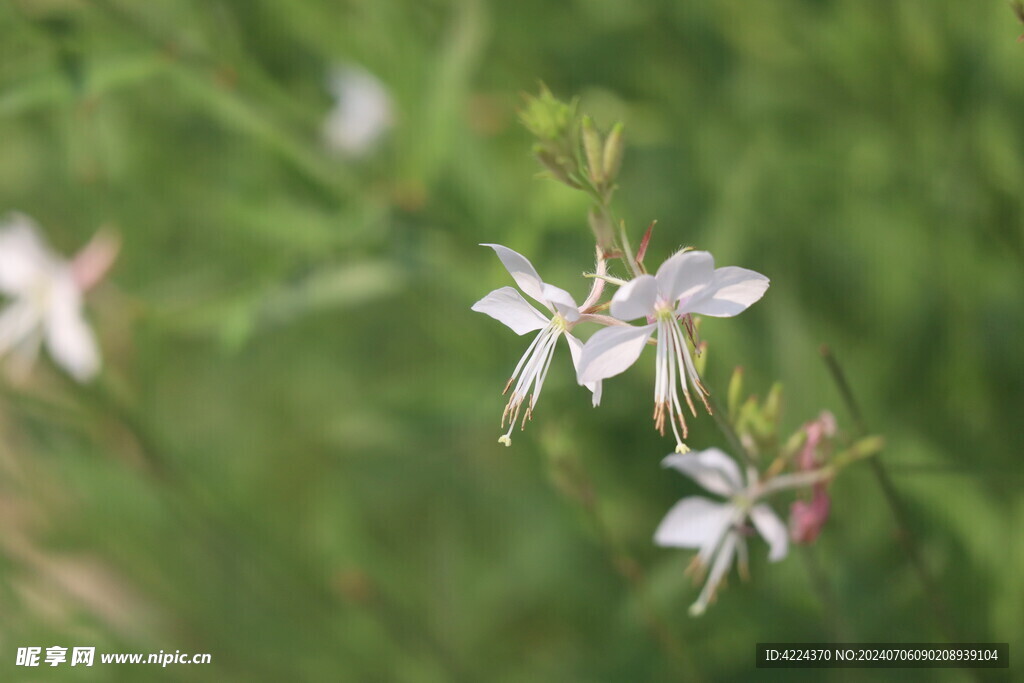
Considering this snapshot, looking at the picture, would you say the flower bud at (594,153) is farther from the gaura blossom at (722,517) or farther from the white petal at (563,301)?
the gaura blossom at (722,517)

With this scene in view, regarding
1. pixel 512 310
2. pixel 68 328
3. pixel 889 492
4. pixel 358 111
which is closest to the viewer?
pixel 512 310

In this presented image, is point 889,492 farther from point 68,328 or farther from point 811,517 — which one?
point 68,328

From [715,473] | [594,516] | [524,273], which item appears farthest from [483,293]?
[524,273]

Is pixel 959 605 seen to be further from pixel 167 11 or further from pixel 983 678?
pixel 167 11

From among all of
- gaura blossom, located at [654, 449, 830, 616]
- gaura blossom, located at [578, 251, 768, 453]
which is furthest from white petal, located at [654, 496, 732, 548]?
gaura blossom, located at [578, 251, 768, 453]

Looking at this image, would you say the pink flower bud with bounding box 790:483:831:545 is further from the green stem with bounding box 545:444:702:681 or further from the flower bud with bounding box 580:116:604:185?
the flower bud with bounding box 580:116:604:185

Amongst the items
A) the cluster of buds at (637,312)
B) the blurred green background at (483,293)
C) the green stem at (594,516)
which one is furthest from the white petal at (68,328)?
the cluster of buds at (637,312)
